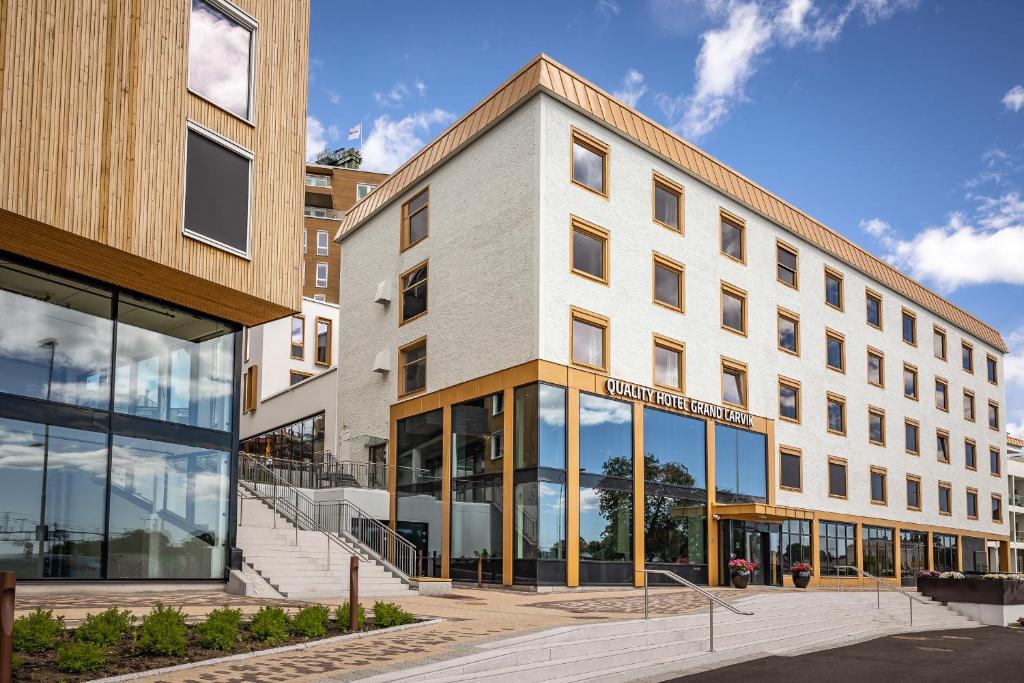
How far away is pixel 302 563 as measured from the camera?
21.2 m

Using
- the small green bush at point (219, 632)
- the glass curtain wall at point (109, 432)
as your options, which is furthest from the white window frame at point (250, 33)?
the small green bush at point (219, 632)

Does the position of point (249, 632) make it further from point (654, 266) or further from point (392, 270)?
point (392, 270)

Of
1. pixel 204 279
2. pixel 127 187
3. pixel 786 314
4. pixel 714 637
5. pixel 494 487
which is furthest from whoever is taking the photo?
pixel 786 314

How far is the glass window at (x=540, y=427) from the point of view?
87.9ft

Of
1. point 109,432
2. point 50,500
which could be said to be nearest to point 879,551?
point 109,432

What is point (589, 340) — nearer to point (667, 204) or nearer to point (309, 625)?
point (667, 204)

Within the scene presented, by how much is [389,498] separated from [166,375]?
13675 mm

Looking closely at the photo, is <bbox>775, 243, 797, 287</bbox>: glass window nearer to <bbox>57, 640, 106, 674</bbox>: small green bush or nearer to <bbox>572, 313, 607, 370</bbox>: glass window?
<bbox>572, 313, 607, 370</bbox>: glass window

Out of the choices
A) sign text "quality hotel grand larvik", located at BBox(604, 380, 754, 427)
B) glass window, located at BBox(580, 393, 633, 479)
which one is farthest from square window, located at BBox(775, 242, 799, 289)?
glass window, located at BBox(580, 393, 633, 479)

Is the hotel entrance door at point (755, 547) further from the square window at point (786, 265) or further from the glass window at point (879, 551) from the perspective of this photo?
the square window at point (786, 265)

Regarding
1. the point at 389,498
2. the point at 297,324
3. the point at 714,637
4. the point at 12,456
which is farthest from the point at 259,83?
the point at 297,324

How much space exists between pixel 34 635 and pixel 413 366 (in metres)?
23.1

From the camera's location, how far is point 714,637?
1585 cm

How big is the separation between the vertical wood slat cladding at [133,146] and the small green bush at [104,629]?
7.11m
